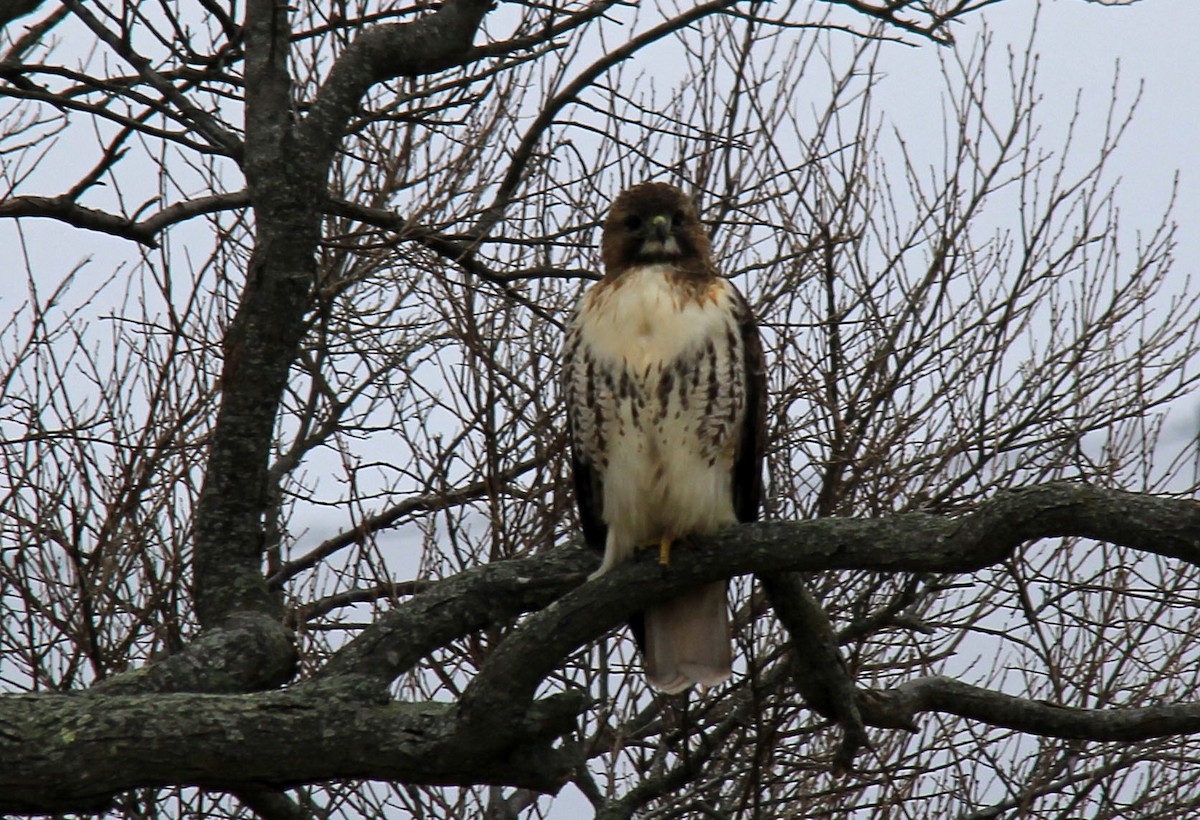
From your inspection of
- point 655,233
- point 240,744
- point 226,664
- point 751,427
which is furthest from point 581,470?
point 240,744

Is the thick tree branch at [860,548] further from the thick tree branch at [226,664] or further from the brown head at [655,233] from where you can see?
the brown head at [655,233]

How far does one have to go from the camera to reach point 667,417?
3982 mm

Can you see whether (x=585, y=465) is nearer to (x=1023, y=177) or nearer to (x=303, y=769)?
(x=303, y=769)

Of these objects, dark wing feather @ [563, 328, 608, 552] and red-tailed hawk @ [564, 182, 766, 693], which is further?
Answer: dark wing feather @ [563, 328, 608, 552]

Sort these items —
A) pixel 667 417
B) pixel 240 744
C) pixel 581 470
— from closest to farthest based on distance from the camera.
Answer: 1. pixel 240 744
2. pixel 667 417
3. pixel 581 470

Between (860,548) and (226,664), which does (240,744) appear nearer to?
(226,664)

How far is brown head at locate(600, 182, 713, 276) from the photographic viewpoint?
429cm

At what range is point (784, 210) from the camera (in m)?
5.88

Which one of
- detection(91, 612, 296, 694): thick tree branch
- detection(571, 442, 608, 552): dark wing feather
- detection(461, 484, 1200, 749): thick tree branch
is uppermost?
detection(571, 442, 608, 552): dark wing feather

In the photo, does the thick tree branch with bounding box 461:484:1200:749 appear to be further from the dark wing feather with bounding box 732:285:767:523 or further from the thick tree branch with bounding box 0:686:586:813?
the dark wing feather with bounding box 732:285:767:523

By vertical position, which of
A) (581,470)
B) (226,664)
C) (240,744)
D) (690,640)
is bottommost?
(240,744)

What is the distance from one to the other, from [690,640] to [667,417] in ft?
2.38

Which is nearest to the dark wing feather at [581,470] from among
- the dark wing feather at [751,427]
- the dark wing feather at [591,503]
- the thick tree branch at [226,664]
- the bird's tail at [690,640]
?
the dark wing feather at [591,503]

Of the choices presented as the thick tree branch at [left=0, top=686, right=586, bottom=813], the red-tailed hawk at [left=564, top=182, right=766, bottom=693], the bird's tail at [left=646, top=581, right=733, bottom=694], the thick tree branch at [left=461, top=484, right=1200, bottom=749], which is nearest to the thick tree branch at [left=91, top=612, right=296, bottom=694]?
the thick tree branch at [left=0, top=686, right=586, bottom=813]
